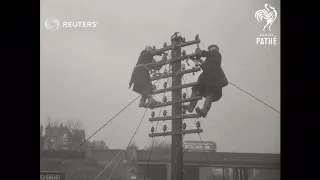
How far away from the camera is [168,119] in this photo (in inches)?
184

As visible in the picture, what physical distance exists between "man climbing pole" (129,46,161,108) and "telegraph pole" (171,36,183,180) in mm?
221

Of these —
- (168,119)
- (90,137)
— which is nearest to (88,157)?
(90,137)

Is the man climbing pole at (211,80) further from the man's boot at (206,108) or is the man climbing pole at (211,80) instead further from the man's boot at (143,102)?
the man's boot at (143,102)

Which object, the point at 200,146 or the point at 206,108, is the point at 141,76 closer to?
the point at 206,108

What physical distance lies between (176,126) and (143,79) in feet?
2.06

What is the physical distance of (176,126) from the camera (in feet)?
15.3

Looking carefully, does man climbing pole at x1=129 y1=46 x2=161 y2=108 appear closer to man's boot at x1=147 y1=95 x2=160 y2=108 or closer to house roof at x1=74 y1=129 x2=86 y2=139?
man's boot at x1=147 y1=95 x2=160 y2=108

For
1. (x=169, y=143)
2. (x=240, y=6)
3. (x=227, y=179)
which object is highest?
(x=240, y=6)

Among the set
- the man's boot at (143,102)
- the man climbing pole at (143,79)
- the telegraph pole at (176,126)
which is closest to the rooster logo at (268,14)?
the telegraph pole at (176,126)

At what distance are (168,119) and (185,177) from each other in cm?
65

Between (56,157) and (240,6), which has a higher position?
(240,6)

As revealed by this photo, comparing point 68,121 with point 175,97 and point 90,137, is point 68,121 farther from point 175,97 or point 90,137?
point 175,97

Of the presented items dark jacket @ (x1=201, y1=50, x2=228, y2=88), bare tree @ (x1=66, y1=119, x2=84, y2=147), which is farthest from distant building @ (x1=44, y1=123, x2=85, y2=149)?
dark jacket @ (x1=201, y1=50, x2=228, y2=88)

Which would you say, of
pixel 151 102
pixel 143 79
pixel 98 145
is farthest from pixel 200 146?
pixel 98 145
